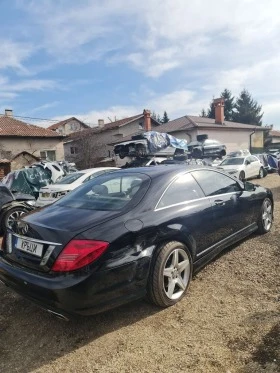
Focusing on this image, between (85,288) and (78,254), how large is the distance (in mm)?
288

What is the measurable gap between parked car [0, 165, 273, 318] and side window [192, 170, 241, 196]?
0.02 metres

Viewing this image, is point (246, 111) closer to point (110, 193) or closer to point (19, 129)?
point (19, 129)

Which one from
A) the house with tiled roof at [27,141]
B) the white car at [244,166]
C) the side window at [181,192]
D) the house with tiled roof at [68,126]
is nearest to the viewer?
the side window at [181,192]

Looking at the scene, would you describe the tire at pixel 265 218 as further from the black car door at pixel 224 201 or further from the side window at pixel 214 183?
the side window at pixel 214 183

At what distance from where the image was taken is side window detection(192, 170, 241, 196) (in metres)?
4.19

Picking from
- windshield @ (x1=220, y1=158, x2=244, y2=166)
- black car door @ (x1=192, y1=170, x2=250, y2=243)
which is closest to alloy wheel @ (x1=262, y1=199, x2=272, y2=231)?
black car door @ (x1=192, y1=170, x2=250, y2=243)

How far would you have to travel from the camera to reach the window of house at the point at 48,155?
25922mm

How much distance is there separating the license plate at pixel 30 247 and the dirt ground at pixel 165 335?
0.80 meters

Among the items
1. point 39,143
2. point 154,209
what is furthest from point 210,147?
point 154,209

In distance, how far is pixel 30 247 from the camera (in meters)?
3.02

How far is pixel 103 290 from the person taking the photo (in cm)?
276

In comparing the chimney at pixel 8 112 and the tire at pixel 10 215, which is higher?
the chimney at pixel 8 112

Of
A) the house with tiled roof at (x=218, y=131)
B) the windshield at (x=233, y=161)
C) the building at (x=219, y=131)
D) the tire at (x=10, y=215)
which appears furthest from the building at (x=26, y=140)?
the tire at (x=10, y=215)

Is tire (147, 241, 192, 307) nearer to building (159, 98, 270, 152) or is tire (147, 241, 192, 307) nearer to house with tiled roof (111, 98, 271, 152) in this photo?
house with tiled roof (111, 98, 271, 152)
